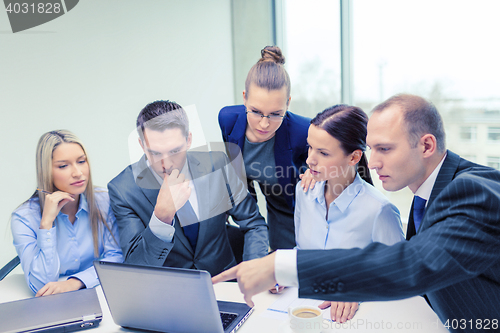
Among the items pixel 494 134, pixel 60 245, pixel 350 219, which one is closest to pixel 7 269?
pixel 60 245

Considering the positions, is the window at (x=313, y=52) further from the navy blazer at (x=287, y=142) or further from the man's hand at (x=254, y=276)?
the man's hand at (x=254, y=276)

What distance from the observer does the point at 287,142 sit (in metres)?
2.02

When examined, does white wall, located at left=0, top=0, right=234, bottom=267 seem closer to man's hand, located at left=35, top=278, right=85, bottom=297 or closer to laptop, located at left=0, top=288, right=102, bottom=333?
man's hand, located at left=35, top=278, right=85, bottom=297

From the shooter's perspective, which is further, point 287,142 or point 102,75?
point 102,75

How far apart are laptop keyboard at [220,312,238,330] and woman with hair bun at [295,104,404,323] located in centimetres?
64

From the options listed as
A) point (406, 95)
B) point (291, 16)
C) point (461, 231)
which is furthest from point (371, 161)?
point (291, 16)

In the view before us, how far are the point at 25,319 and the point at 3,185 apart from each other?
1.66 m

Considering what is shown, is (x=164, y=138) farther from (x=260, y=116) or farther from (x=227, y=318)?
(x=227, y=318)

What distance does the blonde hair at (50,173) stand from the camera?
5.63ft

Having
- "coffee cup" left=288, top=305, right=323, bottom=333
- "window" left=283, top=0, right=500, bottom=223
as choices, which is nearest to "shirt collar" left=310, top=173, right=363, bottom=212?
"coffee cup" left=288, top=305, right=323, bottom=333

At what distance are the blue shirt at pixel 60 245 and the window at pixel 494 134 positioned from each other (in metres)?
2.63

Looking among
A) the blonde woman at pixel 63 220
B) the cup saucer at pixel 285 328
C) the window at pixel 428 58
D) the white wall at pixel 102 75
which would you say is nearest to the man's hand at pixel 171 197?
the blonde woman at pixel 63 220

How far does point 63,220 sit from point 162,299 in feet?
3.04

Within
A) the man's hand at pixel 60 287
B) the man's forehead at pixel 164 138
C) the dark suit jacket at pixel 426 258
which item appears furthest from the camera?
the man's forehead at pixel 164 138
